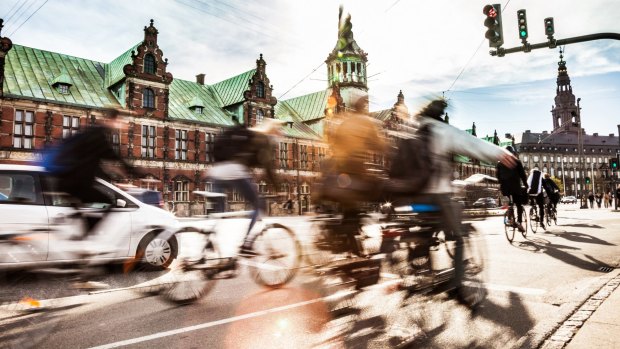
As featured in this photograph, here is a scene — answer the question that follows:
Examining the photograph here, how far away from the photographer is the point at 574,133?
134 m

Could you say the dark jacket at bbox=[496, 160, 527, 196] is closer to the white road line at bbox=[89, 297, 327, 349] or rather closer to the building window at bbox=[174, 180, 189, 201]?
the white road line at bbox=[89, 297, 327, 349]

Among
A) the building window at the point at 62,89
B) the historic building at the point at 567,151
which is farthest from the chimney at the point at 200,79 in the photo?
the historic building at the point at 567,151

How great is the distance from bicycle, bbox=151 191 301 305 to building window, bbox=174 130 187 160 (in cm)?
3375

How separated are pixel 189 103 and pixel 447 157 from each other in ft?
128

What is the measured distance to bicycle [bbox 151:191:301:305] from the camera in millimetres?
5395

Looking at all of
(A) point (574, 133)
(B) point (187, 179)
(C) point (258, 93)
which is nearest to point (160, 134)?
(B) point (187, 179)

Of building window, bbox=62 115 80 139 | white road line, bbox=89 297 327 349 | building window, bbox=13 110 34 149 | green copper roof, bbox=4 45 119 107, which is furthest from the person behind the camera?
building window, bbox=62 115 80 139

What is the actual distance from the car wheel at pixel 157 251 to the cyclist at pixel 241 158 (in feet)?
6.73

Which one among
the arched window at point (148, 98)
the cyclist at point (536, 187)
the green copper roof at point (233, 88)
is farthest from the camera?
the green copper roof at point (233, 88)

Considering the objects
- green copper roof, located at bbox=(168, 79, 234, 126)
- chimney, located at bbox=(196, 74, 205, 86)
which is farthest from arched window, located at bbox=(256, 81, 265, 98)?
chimney, located at bbox=(196, 74, 205, 86)

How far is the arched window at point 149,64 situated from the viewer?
122ft

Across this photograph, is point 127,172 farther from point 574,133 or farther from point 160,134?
point 574,133

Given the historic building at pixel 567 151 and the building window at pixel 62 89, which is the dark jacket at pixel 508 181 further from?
the historic building at pixel 567 151

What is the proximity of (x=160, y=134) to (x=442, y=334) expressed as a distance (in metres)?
36.4
